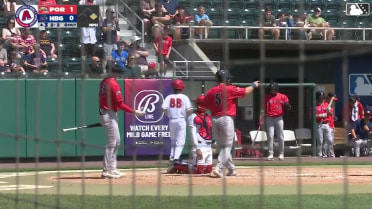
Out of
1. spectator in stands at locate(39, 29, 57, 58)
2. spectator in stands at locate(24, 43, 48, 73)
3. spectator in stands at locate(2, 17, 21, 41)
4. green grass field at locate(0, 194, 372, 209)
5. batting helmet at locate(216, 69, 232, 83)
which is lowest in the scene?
green grass field at locate(0, 194, 372, 209)

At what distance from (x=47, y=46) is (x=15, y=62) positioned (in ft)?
4.91

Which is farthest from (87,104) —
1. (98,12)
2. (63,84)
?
(98,12)

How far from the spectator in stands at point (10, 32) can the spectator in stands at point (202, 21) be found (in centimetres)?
307

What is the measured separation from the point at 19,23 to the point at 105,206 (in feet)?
13.6

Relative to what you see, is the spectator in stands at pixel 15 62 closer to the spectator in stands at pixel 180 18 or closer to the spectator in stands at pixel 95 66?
the spectator in stands at pixel 180 18

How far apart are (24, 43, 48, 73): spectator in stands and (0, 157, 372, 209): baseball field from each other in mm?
1508

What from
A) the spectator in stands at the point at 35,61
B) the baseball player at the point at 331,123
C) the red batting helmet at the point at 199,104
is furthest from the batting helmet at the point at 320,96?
the spectator in stands at the point at 35,61

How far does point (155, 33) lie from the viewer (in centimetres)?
773

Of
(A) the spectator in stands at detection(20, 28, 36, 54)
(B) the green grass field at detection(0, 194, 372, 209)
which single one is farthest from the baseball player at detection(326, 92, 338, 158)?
(A) the spectator in stands at detection(20, 28, 36, 54)

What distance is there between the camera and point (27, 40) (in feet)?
42.0

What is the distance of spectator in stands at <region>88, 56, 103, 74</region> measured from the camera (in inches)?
281
